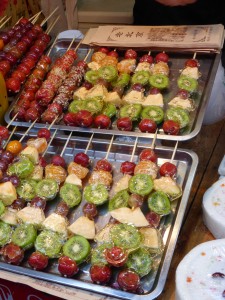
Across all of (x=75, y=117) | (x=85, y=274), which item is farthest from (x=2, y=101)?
(x=85, y=274)

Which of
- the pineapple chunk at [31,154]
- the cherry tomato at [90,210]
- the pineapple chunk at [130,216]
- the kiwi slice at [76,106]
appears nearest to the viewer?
the pineapple chunk at [130,216]

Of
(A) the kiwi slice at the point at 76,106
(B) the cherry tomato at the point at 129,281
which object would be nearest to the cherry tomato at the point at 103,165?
(A) the kiwi slice at the point at 76,106

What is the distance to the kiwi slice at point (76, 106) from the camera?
9.10 ft

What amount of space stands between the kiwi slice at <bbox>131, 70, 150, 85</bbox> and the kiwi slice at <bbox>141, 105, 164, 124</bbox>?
289 mm

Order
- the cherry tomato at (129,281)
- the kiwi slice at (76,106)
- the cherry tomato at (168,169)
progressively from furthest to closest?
the kiwi slice at (76,106) → the cherry tomato at (168,169) → the cherry tomato at (129,281)

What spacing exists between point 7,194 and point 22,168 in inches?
7.6

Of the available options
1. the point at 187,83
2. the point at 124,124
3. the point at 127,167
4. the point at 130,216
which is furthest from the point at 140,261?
the point at 187,83

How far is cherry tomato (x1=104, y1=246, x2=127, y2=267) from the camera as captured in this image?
1821 mm

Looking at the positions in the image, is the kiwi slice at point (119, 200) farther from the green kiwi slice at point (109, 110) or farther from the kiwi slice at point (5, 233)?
the green kiwi slice at point (109, 110)

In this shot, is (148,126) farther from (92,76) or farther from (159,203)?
(92,76)

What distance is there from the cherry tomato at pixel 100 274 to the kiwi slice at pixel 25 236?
36 cm

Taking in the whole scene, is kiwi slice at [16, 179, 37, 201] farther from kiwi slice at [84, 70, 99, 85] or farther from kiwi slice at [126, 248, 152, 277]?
kiwi slice at [84, 70, 99, 85]

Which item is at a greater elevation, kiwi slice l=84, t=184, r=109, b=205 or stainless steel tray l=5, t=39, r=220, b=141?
stainless steel tray l=5, t=39, r=220, b=141

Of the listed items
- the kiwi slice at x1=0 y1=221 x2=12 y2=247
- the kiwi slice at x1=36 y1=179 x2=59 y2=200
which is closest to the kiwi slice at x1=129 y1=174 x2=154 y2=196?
the kiwi slice at x1=36 y1=179 x2=59 y2=200
